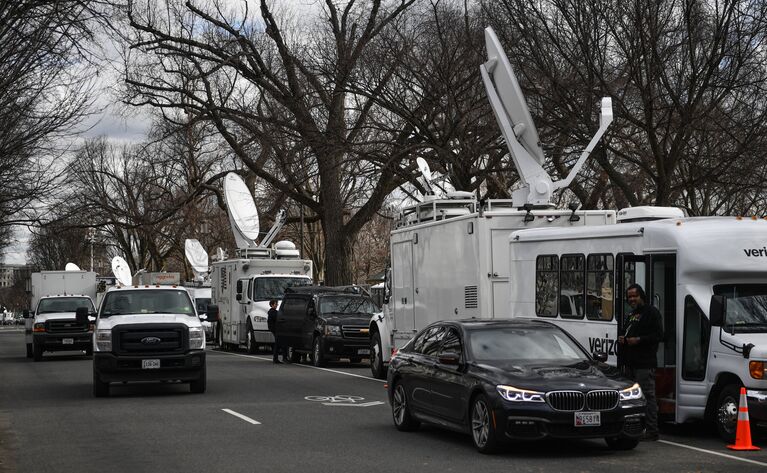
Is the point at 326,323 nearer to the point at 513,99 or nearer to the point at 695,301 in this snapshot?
the point at 513,99

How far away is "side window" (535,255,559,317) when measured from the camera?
17016 mm

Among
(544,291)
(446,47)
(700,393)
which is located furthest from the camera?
(446,47)

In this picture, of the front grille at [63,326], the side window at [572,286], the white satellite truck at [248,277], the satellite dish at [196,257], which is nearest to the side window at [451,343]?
the side window at [572,286]

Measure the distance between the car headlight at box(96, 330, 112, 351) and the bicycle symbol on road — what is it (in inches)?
140

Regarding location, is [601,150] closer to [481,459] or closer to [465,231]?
[465,231]

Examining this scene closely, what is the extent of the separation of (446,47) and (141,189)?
45024mm

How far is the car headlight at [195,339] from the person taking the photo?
20094 mm

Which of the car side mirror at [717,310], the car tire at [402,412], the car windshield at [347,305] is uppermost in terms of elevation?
the car windshield at [347,305]

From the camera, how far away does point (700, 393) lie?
1403 centimetres

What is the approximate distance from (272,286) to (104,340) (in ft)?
56.5

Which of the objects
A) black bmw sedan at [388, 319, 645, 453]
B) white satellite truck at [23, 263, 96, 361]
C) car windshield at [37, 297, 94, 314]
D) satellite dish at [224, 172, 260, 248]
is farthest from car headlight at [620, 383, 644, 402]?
satellite dish at [224, 172, 260, 248]

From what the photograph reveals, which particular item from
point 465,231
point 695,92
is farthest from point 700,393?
point 695,92

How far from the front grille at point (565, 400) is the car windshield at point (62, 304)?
25511 mm

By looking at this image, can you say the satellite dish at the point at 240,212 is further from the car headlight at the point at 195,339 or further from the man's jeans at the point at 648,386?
the man's jeans at the point at 648,386
